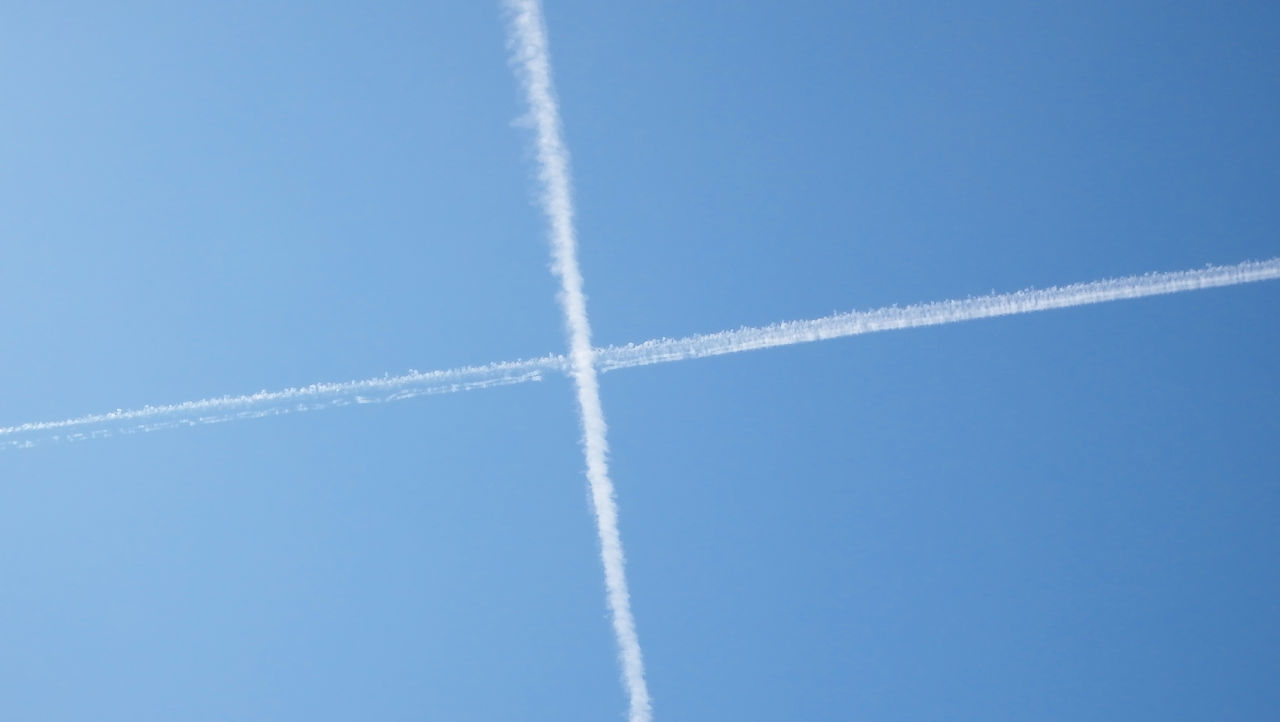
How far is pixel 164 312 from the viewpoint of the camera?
2.95 feet

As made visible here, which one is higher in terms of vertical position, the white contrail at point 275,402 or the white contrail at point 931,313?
the white contrail at point 275,402

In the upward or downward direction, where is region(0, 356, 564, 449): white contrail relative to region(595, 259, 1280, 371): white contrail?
upward

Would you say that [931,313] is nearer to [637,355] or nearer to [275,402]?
[637,355]

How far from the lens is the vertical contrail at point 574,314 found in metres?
0.84

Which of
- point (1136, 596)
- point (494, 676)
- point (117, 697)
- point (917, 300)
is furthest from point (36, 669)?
point (1136, 596)

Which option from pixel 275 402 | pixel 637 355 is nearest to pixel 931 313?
pixel 637 355

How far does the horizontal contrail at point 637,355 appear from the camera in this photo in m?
0.82

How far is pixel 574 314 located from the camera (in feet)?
2.82

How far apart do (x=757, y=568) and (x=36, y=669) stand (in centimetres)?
78

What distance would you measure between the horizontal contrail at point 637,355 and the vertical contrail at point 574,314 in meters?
0.03

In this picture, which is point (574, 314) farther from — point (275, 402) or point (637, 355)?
point (275, 402)

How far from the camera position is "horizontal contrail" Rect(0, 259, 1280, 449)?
0.82 meters

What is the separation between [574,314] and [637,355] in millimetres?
74

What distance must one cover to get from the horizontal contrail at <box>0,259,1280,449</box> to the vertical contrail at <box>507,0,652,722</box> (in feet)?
0.09
